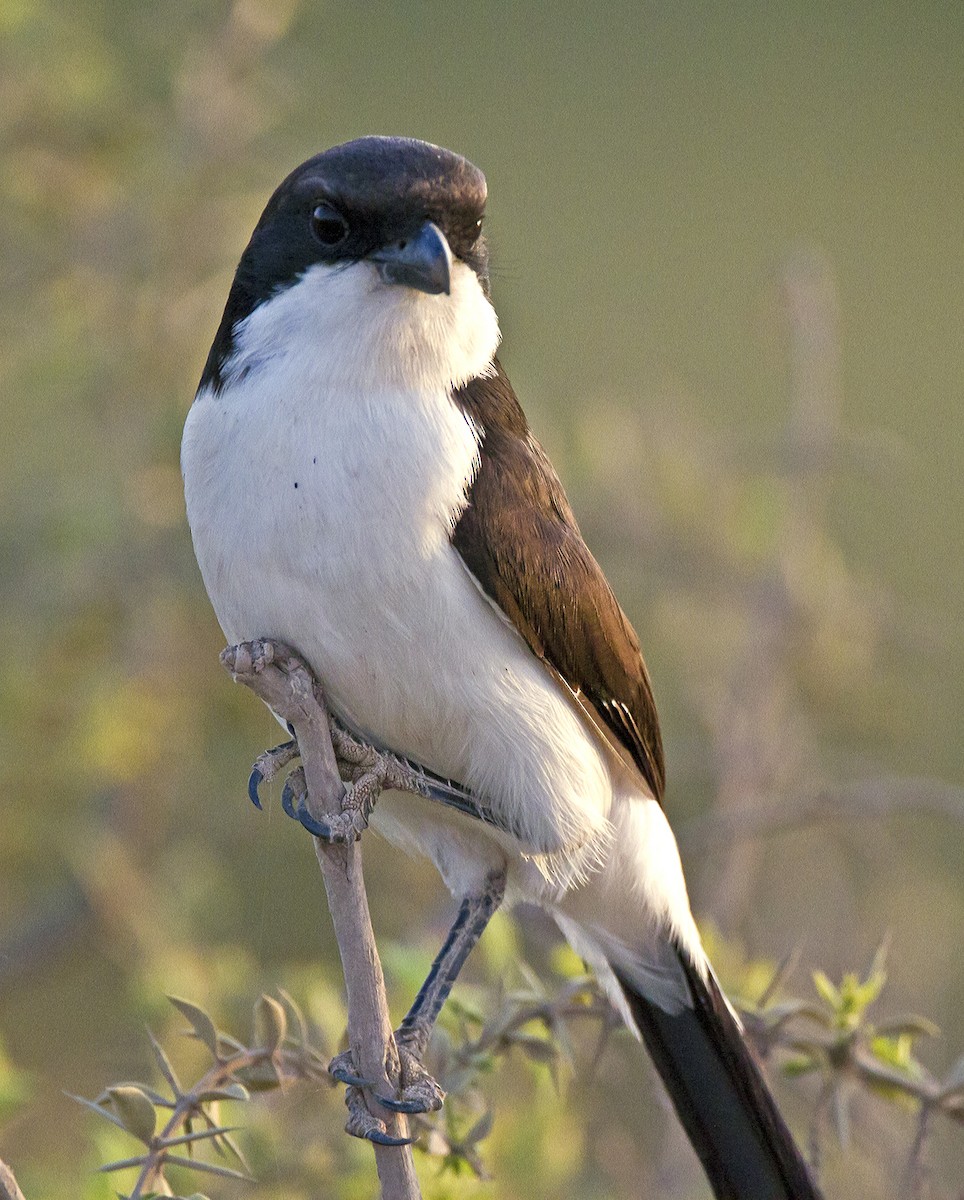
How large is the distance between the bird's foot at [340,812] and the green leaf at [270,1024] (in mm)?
246

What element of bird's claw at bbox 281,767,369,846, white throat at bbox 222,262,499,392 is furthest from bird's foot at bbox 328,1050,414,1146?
white throat at bbox 222,262,499,392

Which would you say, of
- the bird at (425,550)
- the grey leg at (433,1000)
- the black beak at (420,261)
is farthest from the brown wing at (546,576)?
the grey leg at (433,1000)

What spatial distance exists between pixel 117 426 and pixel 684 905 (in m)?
1.68

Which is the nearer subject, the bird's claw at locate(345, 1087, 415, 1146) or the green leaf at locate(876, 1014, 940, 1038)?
the bird's claw at locate(345, 1087, 415, 1146)

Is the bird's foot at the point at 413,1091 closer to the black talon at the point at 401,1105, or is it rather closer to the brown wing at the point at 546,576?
the black talon at the point at 401,1105

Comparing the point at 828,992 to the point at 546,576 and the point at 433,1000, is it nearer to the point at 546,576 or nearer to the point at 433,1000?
the point at 433,1000

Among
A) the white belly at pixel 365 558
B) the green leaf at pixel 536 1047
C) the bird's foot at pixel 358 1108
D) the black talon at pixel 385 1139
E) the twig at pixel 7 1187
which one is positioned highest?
the white belly at pixel 365 558

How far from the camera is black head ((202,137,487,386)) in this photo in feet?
9.26

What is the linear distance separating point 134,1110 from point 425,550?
97 cm

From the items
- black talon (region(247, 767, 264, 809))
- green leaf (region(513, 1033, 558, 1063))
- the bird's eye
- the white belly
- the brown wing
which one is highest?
the bird's eye

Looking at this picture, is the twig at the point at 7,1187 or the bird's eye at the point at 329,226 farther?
the bird's eye at the point at 329,226

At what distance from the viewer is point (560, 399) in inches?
330

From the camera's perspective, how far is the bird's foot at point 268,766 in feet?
9.01

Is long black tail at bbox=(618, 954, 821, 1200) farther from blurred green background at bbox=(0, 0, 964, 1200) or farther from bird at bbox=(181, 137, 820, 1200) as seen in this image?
blurred green background at bbox=(0, 0, 964, 1200)
